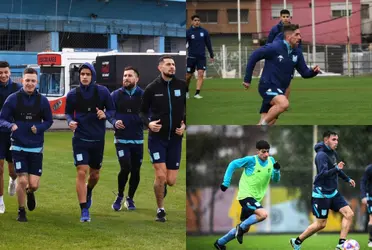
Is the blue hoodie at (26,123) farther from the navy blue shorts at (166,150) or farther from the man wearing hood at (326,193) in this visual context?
the man wearing hood at (326,193)

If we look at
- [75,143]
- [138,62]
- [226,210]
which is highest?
[138,62]

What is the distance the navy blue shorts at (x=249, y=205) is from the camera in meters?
8.52

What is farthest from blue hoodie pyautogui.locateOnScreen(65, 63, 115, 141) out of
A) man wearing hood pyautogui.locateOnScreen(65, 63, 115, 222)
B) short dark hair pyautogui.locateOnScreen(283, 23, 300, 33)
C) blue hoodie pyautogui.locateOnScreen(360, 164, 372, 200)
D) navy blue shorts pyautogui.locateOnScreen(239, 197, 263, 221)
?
blue hoodie pyautogui.locateOnScreen(360, 164, 372, 200)

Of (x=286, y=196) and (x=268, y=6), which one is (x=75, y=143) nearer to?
(x=286, y=196)

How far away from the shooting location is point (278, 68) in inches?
332

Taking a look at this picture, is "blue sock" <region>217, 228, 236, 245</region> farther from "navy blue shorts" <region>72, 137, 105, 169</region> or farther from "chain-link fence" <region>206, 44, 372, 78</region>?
"chain-link fence" <region>206, 44, 372, 78</region>

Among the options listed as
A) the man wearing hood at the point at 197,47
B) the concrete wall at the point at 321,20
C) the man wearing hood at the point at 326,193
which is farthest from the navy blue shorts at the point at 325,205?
the concrete wall at the point at 321,20

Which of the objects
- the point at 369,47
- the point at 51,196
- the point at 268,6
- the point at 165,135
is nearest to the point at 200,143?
the point at 165,135

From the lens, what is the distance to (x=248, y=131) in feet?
25.6

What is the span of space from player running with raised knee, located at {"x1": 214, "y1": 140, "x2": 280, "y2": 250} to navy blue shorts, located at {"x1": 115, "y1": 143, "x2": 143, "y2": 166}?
132 centimetres

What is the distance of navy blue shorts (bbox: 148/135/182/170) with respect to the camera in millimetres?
8172

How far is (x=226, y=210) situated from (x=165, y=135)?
45.7 inches

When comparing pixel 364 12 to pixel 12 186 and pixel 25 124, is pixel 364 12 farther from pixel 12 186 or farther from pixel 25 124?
pixel 25 124

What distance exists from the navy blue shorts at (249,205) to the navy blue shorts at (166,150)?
80 centimetres
